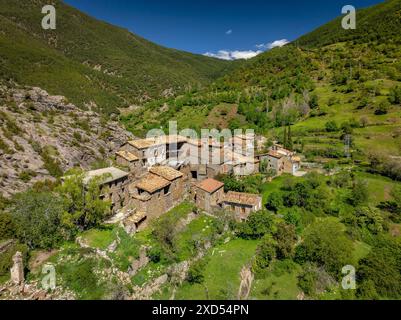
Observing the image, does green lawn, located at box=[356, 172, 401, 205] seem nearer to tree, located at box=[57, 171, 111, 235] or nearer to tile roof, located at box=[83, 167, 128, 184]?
tile roof, located at box=[83, 167, 128, 184]

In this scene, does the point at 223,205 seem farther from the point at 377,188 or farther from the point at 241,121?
the point at 241,121

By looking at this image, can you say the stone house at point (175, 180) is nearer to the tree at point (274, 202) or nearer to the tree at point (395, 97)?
the tree at point (274, 202)

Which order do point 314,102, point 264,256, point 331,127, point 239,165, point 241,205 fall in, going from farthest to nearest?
point 314,102 → point 331,127 → point 239,165 → point 241,205 → point 264,256

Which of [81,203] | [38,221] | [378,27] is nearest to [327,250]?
[81,203]

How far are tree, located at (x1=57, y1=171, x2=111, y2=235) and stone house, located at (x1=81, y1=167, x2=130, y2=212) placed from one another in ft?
4.96

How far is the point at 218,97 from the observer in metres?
105

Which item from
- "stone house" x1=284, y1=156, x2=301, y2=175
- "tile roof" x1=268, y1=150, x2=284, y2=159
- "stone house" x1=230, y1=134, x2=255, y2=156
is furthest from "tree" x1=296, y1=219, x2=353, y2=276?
"stone house" x1=230, y1=134, x2=255, y2=156

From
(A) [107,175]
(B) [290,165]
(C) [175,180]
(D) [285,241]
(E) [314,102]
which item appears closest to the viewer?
(A) [107,175]

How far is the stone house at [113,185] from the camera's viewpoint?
94.8 feet

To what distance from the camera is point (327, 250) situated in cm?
2966

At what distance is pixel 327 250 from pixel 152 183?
19456 millimetres

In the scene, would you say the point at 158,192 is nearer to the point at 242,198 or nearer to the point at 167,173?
the point at 167,173

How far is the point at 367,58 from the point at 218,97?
5743 cm

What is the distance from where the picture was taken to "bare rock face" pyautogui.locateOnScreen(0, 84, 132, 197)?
1345 inches
